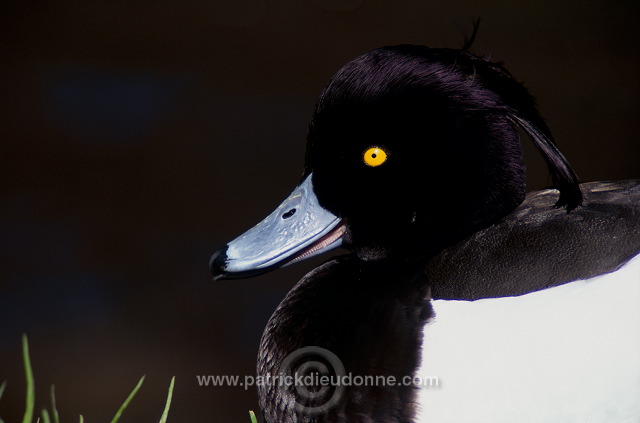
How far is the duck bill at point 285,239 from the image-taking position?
65.8 inches

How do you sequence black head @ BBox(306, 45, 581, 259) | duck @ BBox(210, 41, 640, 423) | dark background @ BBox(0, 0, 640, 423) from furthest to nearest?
dark background @ BBox(0, 0, 640, 423) < black head @ BBox(306, 45, 581, 259) < duck @ BBox(210, 41, 640, 423)

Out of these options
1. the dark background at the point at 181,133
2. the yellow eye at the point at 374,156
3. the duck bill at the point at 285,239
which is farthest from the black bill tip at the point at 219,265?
the dark background at the point at 181,133

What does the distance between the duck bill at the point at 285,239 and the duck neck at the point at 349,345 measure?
0.28 ft

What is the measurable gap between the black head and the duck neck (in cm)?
10

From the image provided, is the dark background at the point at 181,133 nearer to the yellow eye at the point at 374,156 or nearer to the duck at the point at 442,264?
the duck at the point at 442,264

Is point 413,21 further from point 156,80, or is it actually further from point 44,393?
point 44,393

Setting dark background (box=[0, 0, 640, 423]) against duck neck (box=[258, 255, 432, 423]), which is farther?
dark background (box=[0, 0, 640, 423])

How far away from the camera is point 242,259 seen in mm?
1672

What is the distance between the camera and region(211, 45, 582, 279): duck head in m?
1.62

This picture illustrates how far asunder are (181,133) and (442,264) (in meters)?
2.12

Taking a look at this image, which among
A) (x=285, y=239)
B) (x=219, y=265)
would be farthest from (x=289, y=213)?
(x=219, y=265)

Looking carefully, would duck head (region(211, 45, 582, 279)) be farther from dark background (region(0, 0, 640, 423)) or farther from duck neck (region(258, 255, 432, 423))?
dark background (region(0, 0, 640, 423))

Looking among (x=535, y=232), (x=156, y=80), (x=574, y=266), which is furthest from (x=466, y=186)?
(x=156, y=80)

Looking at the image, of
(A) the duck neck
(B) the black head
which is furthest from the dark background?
(B) the black head
